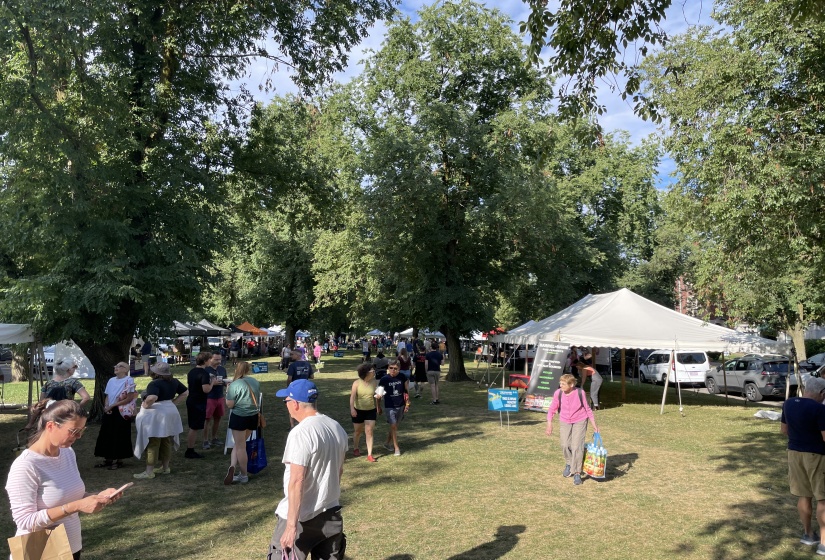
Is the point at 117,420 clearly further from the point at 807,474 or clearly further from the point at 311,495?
the point at 807,474

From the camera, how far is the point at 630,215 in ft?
122

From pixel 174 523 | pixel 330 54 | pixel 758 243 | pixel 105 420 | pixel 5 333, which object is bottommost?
pixel 174 523

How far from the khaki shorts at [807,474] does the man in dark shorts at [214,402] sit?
27.9 feet

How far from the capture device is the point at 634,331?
57.3 feet

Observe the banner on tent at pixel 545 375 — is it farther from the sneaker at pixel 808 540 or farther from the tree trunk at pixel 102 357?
the tree trunk at pixel 102 357

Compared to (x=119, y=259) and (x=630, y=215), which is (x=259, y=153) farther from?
(x=630, y=215)

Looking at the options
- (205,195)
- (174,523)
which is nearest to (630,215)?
(205,195)

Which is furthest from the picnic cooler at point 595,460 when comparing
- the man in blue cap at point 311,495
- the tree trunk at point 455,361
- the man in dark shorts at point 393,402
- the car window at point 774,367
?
the tree trunk at point 455,361

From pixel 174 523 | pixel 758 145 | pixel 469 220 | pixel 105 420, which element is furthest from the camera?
pixel 469 220

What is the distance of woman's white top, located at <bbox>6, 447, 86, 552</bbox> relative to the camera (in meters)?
3.25

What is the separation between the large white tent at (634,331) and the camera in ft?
55.3

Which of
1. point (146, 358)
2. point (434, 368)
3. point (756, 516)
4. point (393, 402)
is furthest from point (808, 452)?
point (146, 358)

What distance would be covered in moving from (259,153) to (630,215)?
26.7 m

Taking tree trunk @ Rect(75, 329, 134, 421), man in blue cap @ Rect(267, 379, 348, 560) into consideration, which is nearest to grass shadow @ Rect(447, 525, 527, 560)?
man in blue cap @ Rect(267, 379, 348, 560)
